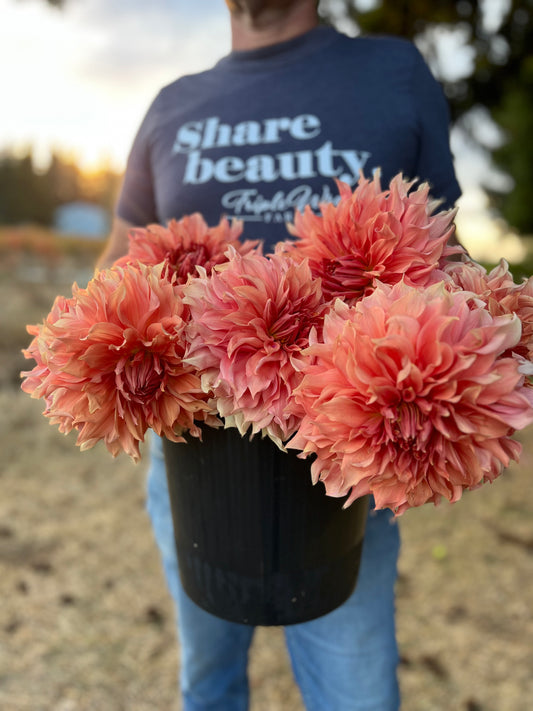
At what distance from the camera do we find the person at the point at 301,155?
53.0 inches

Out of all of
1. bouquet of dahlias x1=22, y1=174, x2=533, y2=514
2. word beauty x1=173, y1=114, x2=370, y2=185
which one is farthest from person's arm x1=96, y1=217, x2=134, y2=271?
bouquet of dahlias x1=22, y1=174, x2=533, y2=514

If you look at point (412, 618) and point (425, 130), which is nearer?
point (425, 130)

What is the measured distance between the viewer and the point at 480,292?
0.79 m

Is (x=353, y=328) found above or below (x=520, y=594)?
above

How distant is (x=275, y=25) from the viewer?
1498mm

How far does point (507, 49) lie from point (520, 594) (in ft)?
15.0

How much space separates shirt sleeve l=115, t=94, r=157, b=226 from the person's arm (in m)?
0.02

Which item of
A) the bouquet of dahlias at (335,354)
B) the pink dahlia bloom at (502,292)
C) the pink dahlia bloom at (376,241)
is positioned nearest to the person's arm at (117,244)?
the bouquet of dahlias at (335,354)

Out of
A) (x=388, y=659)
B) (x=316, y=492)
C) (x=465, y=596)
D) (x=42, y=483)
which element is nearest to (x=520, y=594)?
(x=465, y=596)

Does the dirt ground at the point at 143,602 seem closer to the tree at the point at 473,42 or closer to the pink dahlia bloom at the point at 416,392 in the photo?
the pink dahlia bloom at the point at 416,392

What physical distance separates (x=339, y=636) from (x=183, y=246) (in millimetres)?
971

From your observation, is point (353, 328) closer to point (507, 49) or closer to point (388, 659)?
point (388, 659)

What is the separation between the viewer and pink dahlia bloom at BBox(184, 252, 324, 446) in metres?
0.76

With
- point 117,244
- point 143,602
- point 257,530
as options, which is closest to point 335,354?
point 257,530
